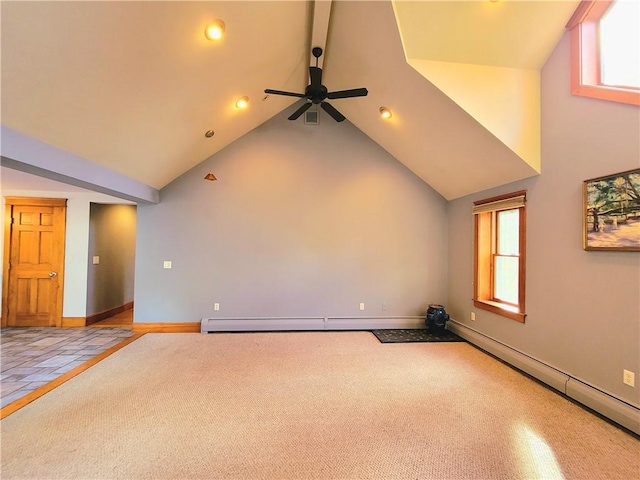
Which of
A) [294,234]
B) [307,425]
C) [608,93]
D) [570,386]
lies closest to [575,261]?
[570,386]

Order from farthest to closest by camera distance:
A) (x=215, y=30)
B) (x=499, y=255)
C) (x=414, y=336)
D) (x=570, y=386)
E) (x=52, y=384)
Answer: (x=414, y=336) < (x=499, y=255) < (x=52, y=384) < (x=570, y=386) < (x=215, y=30)

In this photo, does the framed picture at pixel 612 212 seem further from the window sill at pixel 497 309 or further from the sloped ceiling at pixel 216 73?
the window sill at pixel 497 309

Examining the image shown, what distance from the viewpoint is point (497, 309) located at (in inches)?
160

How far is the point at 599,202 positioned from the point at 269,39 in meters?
3.65

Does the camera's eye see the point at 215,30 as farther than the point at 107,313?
No

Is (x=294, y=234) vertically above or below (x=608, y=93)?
below

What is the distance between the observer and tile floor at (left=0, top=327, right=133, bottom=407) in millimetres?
3061

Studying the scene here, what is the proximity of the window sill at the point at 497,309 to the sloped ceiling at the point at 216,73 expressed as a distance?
172 cm

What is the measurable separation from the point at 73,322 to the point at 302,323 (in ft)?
13.2

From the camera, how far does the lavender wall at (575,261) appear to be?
8.18ft

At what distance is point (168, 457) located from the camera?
6.63 ft

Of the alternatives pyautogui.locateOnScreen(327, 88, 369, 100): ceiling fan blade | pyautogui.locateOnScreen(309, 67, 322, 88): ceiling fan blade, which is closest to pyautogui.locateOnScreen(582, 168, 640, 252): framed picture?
pyautogui.locateOnScreen(327, 88, 369, 100): ceiling fan blade

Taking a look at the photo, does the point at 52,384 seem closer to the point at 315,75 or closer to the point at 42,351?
the point at 42,351

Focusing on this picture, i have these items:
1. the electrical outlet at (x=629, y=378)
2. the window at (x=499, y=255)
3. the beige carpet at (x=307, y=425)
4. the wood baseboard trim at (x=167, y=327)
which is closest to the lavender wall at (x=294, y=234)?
the wood baseboard trim at (x=167, y=327)
